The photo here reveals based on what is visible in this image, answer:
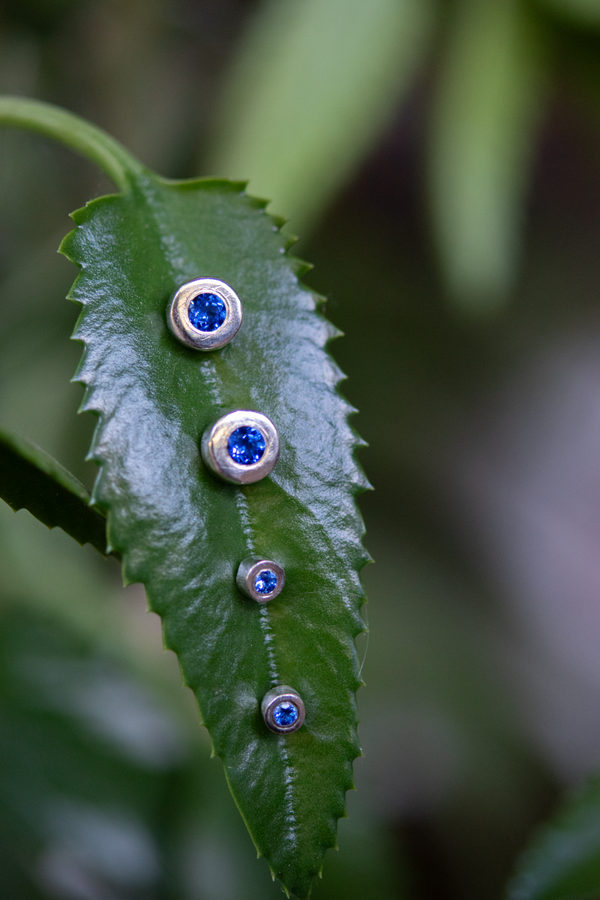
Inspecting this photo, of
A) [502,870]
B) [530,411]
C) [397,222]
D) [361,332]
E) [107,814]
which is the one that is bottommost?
[107,814]

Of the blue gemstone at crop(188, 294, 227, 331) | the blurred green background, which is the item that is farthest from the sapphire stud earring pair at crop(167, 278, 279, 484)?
the blurred green background

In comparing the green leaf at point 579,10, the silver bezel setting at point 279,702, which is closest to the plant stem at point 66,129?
the silver bezel setting at point 279,702

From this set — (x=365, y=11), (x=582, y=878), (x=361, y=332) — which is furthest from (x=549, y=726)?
(x=365, y=11)

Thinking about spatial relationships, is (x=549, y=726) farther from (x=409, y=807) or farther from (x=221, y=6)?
(x=221, y=6)

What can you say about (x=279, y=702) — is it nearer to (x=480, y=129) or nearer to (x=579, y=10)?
(x=480, y=129)

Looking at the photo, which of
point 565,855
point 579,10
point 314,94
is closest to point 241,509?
point 565,855
